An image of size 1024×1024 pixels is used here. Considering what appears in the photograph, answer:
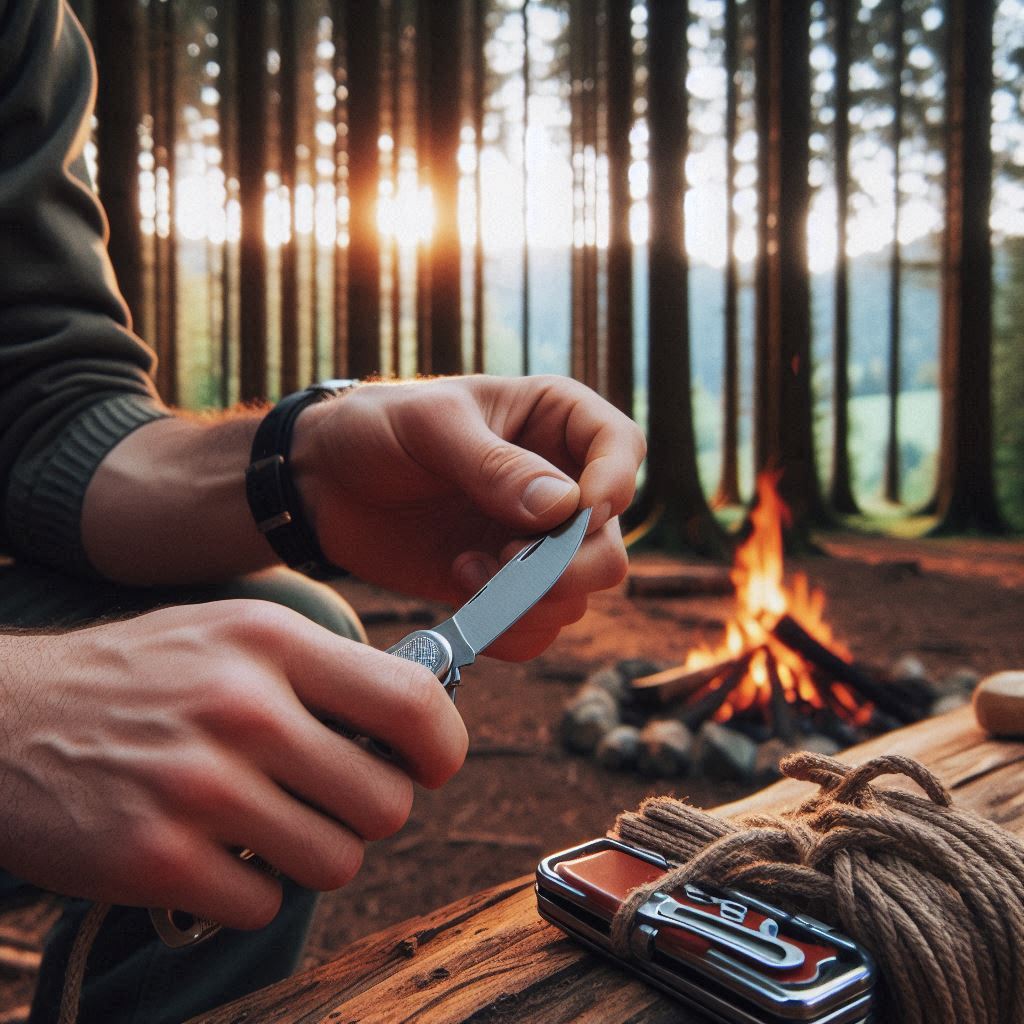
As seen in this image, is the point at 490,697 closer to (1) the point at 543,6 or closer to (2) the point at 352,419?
(2) the point at 352,419

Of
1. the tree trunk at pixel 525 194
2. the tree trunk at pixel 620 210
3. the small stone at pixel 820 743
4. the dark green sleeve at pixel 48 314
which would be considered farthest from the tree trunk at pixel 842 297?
the dark green sleeve at pixel 48 314

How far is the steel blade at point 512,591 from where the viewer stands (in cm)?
95

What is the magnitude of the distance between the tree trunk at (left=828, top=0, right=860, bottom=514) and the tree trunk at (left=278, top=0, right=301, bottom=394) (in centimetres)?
830

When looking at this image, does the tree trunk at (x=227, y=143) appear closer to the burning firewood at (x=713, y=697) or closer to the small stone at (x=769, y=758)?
the burning firewood at (x=713, y=697)

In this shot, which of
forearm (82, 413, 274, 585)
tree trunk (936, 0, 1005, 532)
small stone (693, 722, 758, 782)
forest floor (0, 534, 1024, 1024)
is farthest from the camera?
Result: tree trunk (936, 0, 1005, 532)

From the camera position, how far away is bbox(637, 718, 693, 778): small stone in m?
3.28

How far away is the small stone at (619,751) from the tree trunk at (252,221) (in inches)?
301

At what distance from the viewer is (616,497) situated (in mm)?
1284

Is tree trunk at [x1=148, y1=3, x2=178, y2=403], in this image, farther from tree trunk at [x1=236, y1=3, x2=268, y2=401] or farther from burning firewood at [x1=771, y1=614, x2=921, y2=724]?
burning firewood at [x1=771, y1=614, x2=921, y2=724]

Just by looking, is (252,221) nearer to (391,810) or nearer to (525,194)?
(525,194)

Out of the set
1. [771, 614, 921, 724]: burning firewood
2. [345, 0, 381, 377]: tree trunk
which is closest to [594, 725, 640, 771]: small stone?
[771, 614, 921, 724]: burning firewood

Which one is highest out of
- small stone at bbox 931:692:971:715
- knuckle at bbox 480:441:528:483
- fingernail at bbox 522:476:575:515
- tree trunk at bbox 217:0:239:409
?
tree trunk at bbox 217:0:239:409

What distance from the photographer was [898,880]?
86 cm

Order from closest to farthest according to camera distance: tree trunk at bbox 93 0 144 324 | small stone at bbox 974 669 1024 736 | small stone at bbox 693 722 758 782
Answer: small stone at bbox 974 669 1024 736 → small stone at bbox 693 722 758 782 → tree trunk at bbox 93 0 144 324
